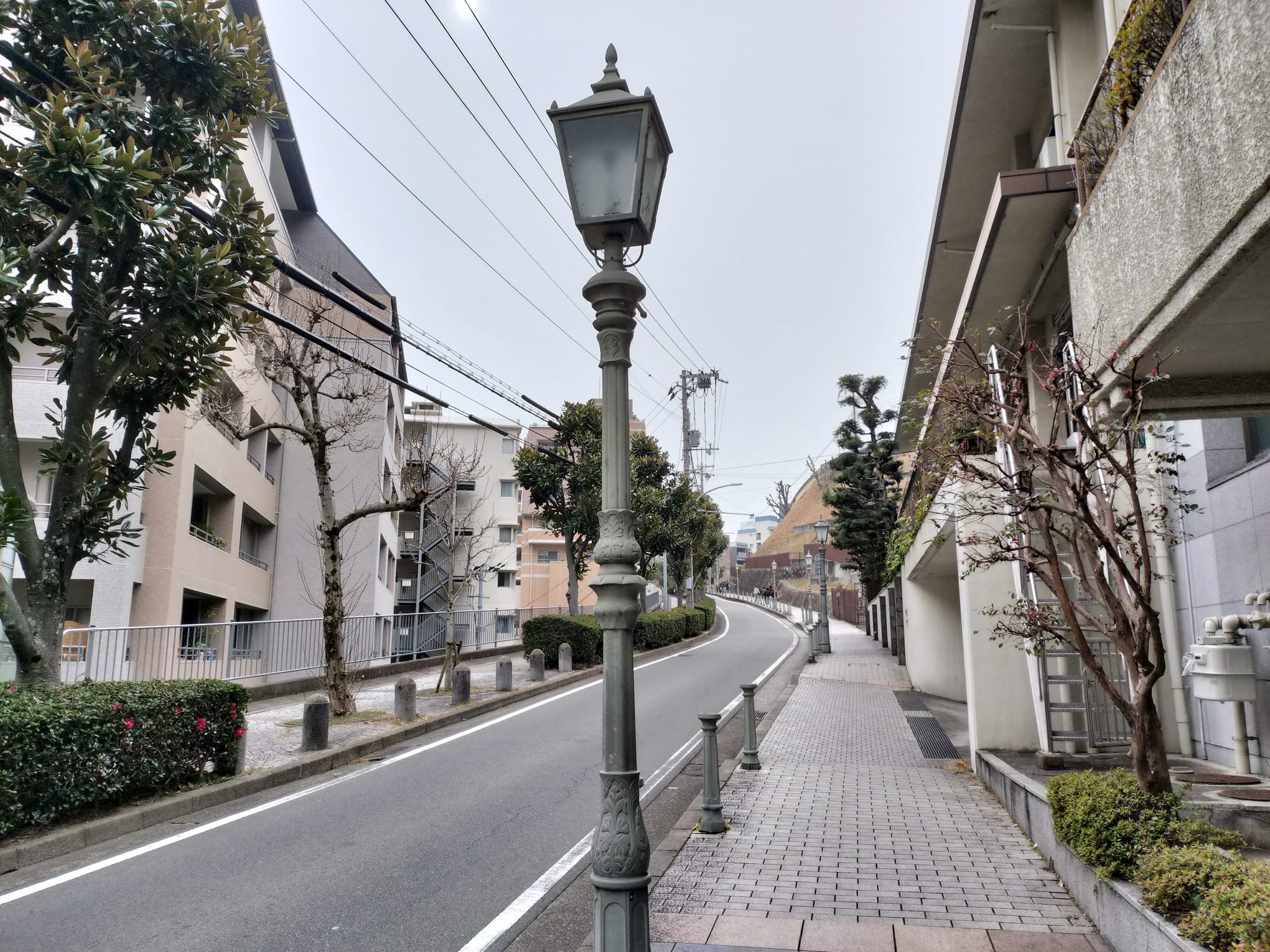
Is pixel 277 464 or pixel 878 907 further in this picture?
pixel 277 464

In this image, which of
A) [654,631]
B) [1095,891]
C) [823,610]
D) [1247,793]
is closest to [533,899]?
[1095,891]

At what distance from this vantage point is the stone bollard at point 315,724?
418 inches

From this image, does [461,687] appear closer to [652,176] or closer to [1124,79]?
[652,176]

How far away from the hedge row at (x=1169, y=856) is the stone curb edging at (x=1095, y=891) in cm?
7

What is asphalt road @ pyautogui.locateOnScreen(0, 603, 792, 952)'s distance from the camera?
17.1ft

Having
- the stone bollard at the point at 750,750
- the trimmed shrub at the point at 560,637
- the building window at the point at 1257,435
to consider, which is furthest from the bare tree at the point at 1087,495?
the trimmed shrub at the point at 560,637

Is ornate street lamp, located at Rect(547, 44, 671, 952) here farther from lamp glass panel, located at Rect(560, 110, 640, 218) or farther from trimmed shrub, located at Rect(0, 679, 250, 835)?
trimmed shrub, located at Rect(0, 679, 250, 835)

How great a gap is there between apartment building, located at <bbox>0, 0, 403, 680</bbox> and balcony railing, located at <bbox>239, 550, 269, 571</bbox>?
0.23 ft

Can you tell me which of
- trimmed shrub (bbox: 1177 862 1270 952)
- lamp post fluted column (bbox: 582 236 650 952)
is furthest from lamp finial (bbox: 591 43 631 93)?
trimmed shrub (bbox: 1177 862 1270 952)

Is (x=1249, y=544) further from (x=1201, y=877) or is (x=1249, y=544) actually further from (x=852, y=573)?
(x=852, y=573)

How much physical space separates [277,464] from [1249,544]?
2731 cm

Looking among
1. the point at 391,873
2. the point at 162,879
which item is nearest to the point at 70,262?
the point at 162,879

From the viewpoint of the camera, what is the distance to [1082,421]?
5.12m

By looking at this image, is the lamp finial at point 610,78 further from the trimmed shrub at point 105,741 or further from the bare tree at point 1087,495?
the trimmed shrub at point 105,741
